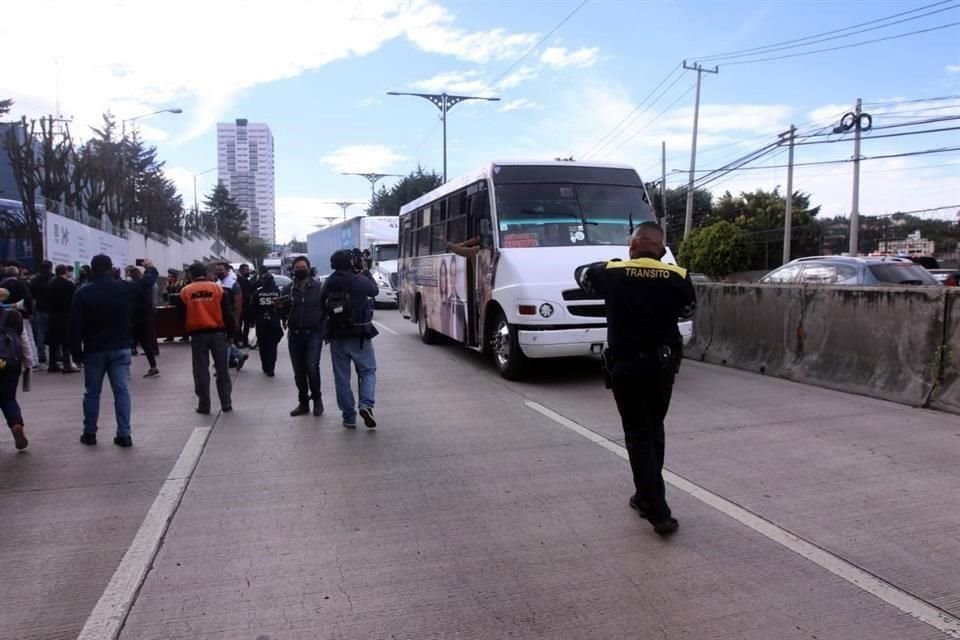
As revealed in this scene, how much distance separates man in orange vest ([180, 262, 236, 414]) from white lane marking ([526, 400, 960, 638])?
517 centimetres

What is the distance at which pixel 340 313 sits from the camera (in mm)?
7285

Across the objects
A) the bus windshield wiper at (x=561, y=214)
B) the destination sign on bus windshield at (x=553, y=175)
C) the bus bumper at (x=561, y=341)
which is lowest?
the bus bumper at (x=561, y=341)

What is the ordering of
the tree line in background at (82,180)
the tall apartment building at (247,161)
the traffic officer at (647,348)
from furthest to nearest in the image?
the tall apartment building at (247,161)
the tree line in background at (82,180)
the traffic officer at (647,348)

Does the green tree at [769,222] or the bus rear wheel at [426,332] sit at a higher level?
the green tree at [769,222]

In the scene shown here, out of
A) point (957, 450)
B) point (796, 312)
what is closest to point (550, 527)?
point (957, 450)

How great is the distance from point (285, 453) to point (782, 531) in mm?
4124

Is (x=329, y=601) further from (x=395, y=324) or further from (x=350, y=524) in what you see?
(x=395, y=324)

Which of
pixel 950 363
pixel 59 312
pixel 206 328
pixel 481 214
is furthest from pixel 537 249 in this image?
pixel 59 312

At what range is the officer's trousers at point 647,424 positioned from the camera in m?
4.44

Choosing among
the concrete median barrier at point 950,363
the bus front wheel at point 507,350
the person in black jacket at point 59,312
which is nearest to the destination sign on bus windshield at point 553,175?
the bus front wheel at point 507,350

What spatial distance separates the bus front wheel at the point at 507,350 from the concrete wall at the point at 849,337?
11.5 ft

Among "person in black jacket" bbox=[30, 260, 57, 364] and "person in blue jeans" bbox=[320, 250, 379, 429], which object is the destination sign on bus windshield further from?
"person in black jacket" bbox=[30, 260, 57, 364]

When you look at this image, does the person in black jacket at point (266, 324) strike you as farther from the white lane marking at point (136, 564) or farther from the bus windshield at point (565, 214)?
the white lane marking at point (136, 564)

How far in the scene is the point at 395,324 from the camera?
67.9 feet
